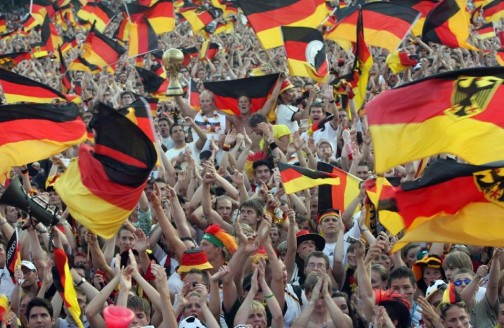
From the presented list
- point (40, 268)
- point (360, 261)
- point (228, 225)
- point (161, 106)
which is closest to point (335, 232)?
point (228, 225)

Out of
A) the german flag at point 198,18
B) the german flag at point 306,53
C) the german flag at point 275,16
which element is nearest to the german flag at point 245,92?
the german flag at point 306,53

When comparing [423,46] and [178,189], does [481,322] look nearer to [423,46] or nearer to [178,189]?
[178,189]

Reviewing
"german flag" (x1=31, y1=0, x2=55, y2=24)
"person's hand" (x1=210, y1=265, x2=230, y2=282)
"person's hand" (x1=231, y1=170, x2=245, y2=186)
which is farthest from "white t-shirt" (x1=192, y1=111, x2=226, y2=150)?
"german flag" (x1=31, y1=0, x2=55, y2=24)

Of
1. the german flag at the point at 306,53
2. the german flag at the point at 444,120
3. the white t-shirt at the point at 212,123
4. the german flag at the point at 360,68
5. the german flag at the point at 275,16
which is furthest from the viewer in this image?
the german flag at the point at 275,16

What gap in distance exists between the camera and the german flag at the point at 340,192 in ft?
36.3

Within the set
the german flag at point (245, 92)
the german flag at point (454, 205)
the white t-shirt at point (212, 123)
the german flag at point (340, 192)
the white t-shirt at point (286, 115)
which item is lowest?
the white t-shirt at point (212, 123)

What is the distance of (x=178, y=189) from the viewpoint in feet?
40.0

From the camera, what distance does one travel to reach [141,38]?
19.2m

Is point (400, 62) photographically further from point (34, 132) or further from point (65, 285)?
point (65, 285)

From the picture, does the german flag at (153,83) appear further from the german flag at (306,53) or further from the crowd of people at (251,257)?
the crowd of people at (251,257)

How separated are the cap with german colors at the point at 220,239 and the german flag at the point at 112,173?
4.26ft

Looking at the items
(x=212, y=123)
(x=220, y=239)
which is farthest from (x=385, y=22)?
(x=220, y=239)

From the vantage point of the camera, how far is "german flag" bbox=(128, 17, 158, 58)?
747 inches

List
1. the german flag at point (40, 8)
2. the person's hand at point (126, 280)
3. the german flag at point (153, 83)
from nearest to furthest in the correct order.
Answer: the person's hand at point (126, 280)
the german flag at point (153, 83)
the german flag at point (40, 8)
